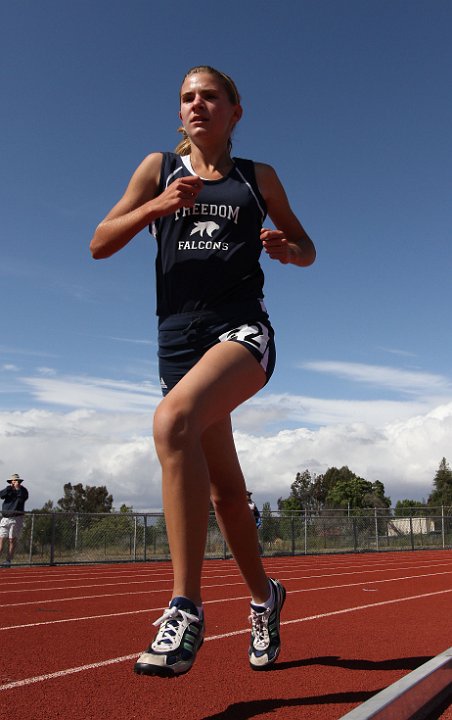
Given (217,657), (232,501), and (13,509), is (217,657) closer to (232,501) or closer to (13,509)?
(232,501)

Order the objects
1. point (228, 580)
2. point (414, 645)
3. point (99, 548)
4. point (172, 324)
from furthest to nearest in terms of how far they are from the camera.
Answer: point (99, 548) < point (228, 580) < point (414, 645) < point (172, 324)

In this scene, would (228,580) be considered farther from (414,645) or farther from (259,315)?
(259,315)

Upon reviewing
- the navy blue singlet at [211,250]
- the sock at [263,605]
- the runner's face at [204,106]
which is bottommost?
the sock at [263,605]

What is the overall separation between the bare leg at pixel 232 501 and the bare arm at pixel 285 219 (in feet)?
2.45

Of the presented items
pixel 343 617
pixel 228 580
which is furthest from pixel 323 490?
pixel 343 617

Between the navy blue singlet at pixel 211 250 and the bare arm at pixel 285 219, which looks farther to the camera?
the bare arm at pixel 285 219

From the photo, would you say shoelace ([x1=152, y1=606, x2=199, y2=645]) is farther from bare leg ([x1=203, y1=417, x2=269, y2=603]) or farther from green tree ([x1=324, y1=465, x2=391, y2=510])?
green tree ([x1=324, y1=465, x2=391, y2=510])

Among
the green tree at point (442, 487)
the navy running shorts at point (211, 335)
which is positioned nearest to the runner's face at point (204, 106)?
the navy running shorts at point (211, 335)

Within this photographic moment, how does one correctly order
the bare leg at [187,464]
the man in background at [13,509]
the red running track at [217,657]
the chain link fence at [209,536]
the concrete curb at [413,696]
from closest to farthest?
1. the concrete curb at [413,696]
2. the bare leg at [187,464]
3. the red running track at [217,657]
4. the man in background at [13,509]
5. the chain link fence at [209,536]

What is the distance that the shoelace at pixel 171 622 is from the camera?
2.21 m

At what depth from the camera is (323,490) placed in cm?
8081

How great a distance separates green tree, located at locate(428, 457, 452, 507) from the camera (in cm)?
8475

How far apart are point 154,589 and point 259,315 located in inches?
275

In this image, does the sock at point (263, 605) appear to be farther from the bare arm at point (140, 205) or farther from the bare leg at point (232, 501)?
the bare arm at point (140, 205)
